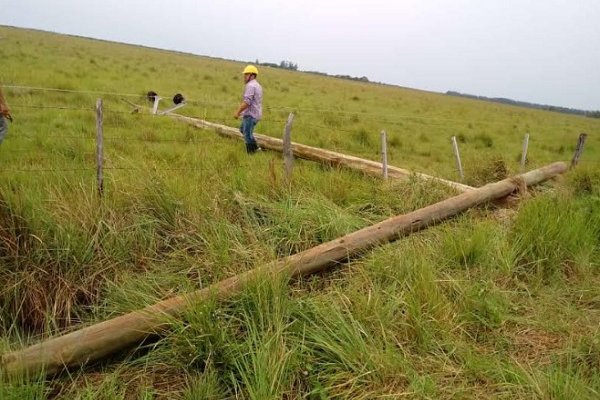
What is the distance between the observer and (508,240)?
14.0 ft

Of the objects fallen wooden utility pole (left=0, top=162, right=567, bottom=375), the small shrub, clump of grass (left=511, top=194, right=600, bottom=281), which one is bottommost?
fallen wooden utility pole (left=0, top=162, right=567, bottom=375)

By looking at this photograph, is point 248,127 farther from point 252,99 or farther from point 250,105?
point 252,99

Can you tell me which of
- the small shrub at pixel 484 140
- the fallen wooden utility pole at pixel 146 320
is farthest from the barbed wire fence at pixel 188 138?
the fallen wooden utility pole at pixel 146 320

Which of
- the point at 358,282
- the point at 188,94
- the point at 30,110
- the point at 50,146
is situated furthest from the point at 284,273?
the point at 188,94

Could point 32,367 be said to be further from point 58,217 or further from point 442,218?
point 442,218

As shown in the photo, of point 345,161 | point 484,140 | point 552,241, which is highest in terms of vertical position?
point 484,140

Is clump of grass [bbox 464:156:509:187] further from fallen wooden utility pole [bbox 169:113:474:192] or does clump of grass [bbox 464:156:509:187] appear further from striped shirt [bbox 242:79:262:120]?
striped shirt [bbox 242:79:262:120]

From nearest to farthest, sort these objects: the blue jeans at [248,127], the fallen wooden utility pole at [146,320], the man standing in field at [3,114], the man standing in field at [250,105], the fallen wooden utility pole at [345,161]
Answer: the fallen wooden utility pole at [146,320], the man standing in field at [3,114], the fallen wooden utility pole at [345,161], the man standing in field at [250,105], the blue jeans at [248,127]

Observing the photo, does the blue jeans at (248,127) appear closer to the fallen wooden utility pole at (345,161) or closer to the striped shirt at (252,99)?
the striped shirt at (252,99)

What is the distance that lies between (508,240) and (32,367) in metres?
4.00

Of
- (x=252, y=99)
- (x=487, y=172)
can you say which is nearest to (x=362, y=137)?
(x=252, y=99)

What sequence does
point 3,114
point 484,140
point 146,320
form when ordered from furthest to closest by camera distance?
point 484,140, point 3,114, point 146,320

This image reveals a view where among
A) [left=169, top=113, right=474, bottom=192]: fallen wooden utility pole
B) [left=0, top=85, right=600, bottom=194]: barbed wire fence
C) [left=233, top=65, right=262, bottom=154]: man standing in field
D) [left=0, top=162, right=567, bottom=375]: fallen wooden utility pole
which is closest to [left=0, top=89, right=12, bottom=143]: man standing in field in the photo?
[left=0, top=85, right=600, bottom=194]: barbed wire fence

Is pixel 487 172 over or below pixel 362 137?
below
